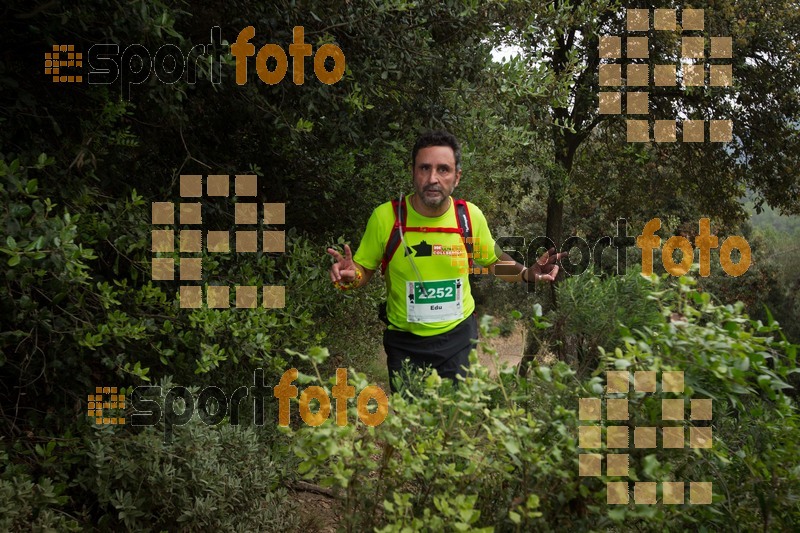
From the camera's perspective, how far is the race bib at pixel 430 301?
4242 millimetres

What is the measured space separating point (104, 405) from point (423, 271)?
6.87 feet

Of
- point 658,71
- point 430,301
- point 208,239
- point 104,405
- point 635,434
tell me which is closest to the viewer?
point 635,434

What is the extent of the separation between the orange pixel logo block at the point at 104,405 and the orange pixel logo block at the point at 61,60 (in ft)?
6.39

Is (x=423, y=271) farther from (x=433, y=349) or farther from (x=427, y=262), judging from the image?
(x=433, y=349)

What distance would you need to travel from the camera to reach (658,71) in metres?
10.1

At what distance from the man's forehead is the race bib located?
757 mm

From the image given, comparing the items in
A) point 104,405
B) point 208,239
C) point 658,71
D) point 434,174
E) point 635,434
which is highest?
point 658,71

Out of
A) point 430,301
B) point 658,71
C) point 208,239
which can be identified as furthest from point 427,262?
point 658,71

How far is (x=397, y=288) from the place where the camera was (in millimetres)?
4305

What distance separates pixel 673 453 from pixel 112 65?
3.83m

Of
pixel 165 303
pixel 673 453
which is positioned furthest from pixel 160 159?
pixel 673 453

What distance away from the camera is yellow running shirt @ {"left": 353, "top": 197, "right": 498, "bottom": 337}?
167 inches
